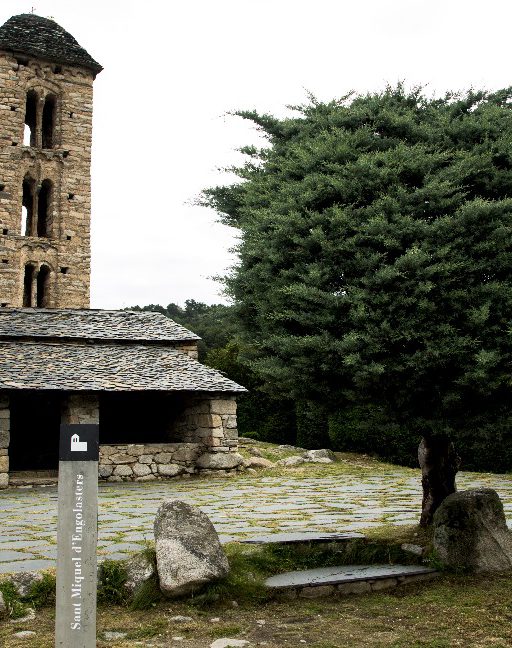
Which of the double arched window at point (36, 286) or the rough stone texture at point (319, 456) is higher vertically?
the double arched window at point (36, 286)

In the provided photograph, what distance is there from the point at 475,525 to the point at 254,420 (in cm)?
1967

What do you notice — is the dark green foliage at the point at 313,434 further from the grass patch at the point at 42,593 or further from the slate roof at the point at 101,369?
the grass patch at the point at 42,593

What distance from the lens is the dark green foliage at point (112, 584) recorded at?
478 cm

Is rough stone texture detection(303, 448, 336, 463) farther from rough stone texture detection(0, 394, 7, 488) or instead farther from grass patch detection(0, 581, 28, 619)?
grass patch detection(0, 581, 28, 619)

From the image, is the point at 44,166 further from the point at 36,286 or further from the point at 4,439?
the point at 4,439

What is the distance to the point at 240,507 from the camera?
30.0 ft

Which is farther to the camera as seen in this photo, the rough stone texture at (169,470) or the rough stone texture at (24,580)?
the rough stone texture at (169,470)

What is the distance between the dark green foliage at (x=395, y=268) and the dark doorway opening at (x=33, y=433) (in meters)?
14.1

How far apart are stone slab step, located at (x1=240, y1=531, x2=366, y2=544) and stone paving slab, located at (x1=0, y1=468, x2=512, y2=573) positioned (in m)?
0.26

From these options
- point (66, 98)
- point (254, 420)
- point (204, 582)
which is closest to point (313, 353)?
point (204, 582)

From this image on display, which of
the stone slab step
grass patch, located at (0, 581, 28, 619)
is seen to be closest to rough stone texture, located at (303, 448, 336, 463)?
the stone slab step

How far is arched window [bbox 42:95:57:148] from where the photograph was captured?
2770 centimetres

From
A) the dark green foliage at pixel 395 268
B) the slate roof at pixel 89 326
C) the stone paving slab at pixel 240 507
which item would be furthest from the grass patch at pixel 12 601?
the slate roof at pixel 89 326

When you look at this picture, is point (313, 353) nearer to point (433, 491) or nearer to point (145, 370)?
point (433, 491)
